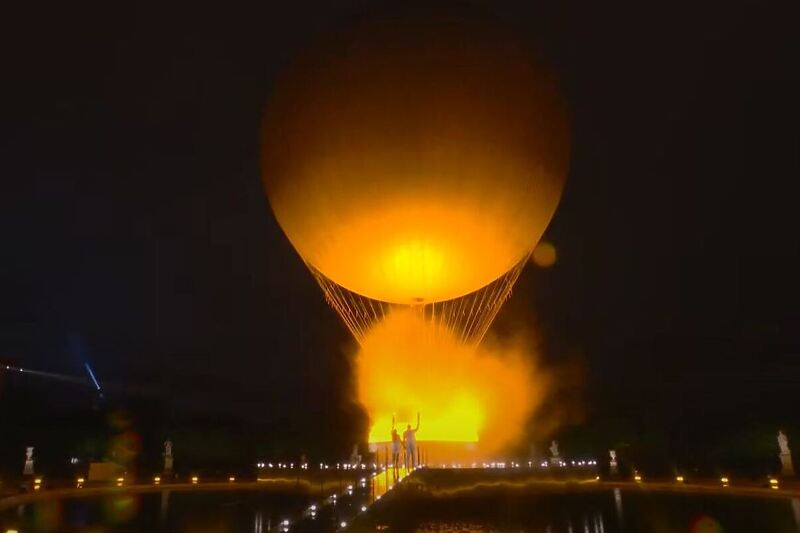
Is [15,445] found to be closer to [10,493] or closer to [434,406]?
[10,493]

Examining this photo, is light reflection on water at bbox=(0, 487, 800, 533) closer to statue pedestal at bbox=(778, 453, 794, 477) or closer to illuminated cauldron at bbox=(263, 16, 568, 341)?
statue pedestal at bbox=(778, 453, 794, 477)

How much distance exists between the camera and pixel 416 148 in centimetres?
1265

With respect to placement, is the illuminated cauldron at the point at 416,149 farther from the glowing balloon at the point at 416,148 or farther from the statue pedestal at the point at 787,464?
the statue pedestal at the point at 787,464

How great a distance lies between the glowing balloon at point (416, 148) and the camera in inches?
495

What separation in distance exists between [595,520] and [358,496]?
16.5 ft

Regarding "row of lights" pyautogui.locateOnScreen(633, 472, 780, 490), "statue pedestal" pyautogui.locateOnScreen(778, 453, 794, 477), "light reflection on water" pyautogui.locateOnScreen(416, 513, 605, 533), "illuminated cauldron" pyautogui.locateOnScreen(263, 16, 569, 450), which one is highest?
"illuminated cauldron" pyautogui.locateOnScreen(263, 16, 569, 450)

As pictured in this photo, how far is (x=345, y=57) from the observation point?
1303 centimetres

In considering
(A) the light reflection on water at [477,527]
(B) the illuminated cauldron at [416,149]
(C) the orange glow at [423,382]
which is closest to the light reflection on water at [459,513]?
(A) the light reflection on water at [477,527]

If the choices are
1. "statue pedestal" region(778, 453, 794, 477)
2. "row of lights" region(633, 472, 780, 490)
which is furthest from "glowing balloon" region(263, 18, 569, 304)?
"statue pedestal" region(778, 453, 794, 477)

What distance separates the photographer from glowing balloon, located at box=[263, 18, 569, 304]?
495 inches

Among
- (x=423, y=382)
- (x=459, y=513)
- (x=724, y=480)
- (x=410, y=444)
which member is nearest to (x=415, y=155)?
(x=459, y=513)

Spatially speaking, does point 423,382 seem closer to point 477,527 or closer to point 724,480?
point 477,527

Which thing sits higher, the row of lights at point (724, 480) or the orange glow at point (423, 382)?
the orange glow at point (423, 382)

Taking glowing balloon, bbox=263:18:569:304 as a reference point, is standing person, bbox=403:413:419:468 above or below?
below
